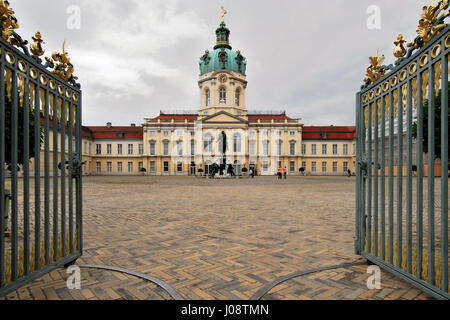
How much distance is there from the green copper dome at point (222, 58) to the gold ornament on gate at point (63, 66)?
166 ft

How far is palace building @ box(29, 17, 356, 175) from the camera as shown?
51.5 meters

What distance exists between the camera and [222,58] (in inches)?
2031

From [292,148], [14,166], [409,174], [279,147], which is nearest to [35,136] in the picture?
[14,166]

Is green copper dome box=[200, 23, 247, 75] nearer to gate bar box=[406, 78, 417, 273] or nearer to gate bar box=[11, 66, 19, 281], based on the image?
gate bar box=[406, 78, 417, 273]

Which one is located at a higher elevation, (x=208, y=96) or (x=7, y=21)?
(x=208, y=96)

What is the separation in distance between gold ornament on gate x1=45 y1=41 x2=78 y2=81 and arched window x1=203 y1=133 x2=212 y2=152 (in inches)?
1914

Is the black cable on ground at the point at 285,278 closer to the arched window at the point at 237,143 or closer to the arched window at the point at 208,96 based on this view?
the arched window at the point at 237,143

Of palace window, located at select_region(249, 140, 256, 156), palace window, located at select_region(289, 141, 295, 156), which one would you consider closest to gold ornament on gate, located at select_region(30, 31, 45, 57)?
palace window, located at select_region(249, 140, 256, 156)

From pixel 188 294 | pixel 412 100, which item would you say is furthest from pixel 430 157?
pixel 188 294

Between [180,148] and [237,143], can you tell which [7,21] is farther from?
[180,148]

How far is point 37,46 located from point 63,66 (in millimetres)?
508

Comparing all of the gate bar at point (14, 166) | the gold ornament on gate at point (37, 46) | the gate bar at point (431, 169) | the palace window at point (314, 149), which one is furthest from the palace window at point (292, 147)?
the gate bar at point (14, 166)

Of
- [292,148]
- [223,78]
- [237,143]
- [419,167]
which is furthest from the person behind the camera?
[292,148]

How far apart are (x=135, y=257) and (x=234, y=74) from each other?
5109 centimetres
